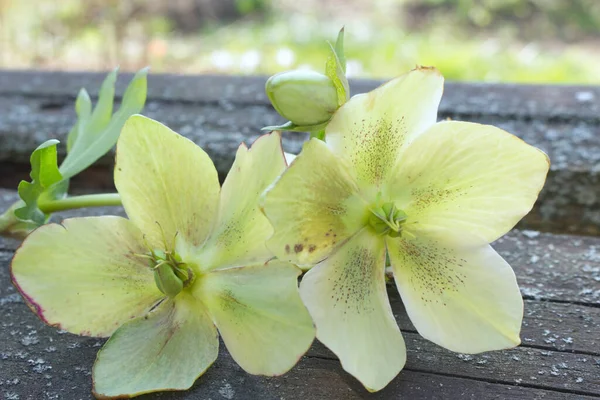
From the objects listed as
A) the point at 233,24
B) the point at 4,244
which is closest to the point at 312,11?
the point at 233,24

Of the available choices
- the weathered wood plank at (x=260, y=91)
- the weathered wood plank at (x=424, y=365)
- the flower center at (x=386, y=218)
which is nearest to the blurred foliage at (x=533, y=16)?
the weathered wood plank at (x=260, y=91)

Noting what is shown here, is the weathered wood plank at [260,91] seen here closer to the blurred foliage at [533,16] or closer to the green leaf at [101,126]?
the green leaf at [101,126]

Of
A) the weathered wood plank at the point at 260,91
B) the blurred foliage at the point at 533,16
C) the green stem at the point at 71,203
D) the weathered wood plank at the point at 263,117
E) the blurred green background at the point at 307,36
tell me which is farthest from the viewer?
the blurred foliage at the point at 533,16

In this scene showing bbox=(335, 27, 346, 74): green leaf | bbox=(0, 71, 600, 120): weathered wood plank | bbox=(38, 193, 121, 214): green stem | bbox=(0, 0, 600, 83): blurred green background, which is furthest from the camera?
bbox=(0, 0, 600, 83): blurred green background

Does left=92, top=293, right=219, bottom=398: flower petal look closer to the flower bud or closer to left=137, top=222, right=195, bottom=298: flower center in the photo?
left=137, top=222, right=195, bottom=298: flower center

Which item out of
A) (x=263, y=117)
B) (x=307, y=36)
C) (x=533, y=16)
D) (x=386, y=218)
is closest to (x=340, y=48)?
(x=386, y=218)

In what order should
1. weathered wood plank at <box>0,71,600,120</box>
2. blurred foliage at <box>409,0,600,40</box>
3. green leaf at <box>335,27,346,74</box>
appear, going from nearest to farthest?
green leaf at <box>335,27,346,74</box>
weathered wood plank at <box>0,71,600,120</box>
blurred foliage at <box>409,0,600,40</box>

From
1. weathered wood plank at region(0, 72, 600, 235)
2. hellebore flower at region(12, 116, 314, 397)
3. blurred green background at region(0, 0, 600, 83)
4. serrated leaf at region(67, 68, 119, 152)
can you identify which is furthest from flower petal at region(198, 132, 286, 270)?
blurred green background at region(0, 0, 600, 83)
